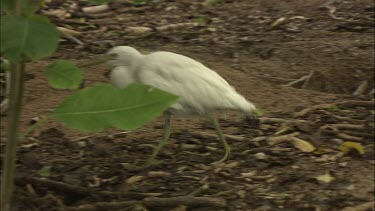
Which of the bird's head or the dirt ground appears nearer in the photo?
the dirt ground

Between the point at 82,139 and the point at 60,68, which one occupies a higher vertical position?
the point at 60,68

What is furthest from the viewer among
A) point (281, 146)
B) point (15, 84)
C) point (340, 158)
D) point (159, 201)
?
point (281, 146)

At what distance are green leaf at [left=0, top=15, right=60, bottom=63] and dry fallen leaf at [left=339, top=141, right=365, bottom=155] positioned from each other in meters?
1.56

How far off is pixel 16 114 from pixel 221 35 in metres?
3.67

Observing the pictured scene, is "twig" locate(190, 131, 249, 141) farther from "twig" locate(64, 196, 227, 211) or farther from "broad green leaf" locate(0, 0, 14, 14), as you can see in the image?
"broad green leaf" locate(0, 0, 14, 14)

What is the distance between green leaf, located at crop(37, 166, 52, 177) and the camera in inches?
120

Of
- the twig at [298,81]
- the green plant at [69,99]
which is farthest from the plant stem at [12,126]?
the twig at [298,81]

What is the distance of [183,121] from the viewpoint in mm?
3916

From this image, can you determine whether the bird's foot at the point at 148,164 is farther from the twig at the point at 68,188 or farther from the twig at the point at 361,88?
Result: the twig at the point at 361,88

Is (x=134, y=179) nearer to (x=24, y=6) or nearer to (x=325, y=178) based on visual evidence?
(x=325, y=178)

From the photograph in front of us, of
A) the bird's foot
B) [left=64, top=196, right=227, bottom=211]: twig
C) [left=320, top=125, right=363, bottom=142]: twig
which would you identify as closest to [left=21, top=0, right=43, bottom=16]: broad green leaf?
[left=64, top=196, right=227, bottom=211]: twig

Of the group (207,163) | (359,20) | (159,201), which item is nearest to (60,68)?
(159,201)

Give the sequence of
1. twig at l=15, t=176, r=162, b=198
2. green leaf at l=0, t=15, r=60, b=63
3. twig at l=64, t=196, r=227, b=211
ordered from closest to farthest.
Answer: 1. green leaf at l=0, t=15, r=60, b=63
2. twig at l=64, t=196, r=227, b=211
3. twig at l=15, t=176, r=162, b=198

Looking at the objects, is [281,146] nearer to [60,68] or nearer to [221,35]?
[60,68]
